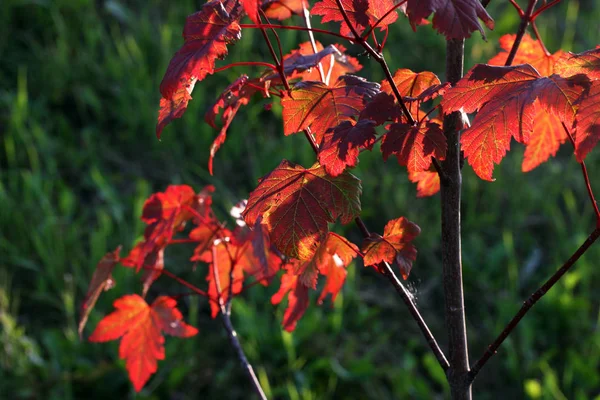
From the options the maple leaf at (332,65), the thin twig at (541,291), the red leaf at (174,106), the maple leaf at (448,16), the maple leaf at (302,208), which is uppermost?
the maple leaf at (448,16)

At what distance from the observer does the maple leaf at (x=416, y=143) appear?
812mm

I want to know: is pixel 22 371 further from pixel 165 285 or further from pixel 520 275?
pixel 520 275

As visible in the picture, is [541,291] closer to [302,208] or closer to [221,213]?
[302,208]

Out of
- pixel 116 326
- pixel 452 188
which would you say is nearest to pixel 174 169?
pixel 116 326

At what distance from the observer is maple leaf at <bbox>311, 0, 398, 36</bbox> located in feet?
2.71

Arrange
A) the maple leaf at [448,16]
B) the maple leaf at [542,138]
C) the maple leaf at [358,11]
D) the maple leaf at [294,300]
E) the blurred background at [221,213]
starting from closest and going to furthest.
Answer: the maple leaf at [448,16] → the maple leaf at [358,11] → the maple leaf at [542,138] → the maple leaf at [294,300] → the blurred background at [221,213]

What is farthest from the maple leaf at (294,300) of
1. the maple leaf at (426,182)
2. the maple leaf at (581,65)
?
the maple leaf at (581,65)

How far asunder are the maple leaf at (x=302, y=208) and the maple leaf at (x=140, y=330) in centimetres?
51

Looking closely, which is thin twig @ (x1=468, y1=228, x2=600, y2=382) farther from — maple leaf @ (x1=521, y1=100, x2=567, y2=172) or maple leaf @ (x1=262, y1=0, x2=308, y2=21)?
maple leaf @ (x1=262, y1=0, x2=308, y2=21)

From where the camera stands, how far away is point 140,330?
1.28 m

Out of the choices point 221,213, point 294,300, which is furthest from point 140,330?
point 221,213

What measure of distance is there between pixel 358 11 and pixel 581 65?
28 centimetres

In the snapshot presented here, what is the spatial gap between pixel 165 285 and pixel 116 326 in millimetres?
1484

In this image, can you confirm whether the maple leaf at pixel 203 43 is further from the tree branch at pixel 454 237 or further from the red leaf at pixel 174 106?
the tree branch at pixel 454 237
